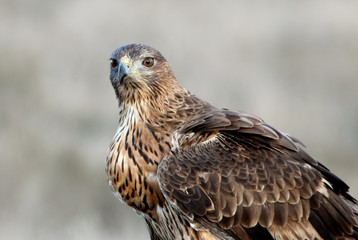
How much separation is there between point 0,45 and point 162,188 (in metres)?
7.07

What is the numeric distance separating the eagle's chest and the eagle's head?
38 centimetres

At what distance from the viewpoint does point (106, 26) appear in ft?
43.0

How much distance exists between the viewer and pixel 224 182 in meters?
5.94

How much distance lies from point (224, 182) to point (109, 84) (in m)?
5.94

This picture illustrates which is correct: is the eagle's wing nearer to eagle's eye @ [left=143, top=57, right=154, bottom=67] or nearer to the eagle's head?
the eagle's head

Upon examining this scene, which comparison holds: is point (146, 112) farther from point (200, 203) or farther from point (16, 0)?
point (16, 0)

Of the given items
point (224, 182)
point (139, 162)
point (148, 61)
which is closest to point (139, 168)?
point (139, 162)

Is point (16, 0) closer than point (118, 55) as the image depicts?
No

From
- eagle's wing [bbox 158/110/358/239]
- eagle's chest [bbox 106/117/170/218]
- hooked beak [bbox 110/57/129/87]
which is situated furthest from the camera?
hooked beak [bbox 110/57/129/87]

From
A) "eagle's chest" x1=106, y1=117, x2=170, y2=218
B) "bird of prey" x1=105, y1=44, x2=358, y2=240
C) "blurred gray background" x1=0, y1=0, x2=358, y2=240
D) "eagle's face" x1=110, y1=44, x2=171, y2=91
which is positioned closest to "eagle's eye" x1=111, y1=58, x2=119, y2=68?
"eagle's face" x1=110, y1=44, x2=171, y2=91

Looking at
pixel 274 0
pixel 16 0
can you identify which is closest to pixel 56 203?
pixel 16 0

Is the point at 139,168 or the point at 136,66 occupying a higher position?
the point at 136,66

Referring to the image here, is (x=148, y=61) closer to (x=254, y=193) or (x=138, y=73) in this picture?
(x=138, y=73)

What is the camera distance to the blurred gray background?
9219 millimetres
